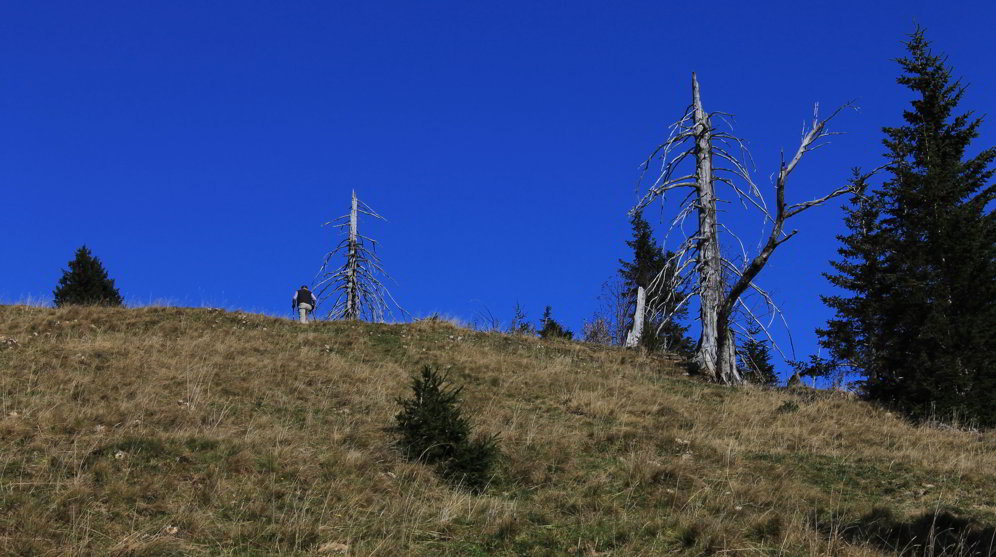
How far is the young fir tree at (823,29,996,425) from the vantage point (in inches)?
682

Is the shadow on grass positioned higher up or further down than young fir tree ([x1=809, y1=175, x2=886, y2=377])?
further down

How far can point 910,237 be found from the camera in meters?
19.4

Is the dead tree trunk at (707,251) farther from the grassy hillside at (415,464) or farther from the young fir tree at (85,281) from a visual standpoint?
the young fir tree at (85,281)

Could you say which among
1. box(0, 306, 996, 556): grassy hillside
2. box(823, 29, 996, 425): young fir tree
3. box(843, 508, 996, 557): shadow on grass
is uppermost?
box(823, 29, 996, 425): young fir tree

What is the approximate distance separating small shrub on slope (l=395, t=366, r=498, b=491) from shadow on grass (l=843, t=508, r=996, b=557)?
164 inches

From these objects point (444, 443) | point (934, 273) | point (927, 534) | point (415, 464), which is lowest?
point (927, 534)

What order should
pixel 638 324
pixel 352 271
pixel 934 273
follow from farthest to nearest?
pixel 352 271 < pixel 638 324 < pixel 934 273

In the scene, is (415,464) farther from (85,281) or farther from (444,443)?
(85,281)

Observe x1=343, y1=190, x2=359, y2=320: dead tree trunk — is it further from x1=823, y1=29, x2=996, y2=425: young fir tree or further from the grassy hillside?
x1=823, y1=29, x2=996, y2=425: young fir tree

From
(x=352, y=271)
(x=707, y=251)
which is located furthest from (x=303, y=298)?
(x=707, y=251)

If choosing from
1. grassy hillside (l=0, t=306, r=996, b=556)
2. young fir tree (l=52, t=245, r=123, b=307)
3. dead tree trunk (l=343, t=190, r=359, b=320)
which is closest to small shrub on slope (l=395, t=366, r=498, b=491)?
grassy hillside (l=0, t=306, r=996, b=556)

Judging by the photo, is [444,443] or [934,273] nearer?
[444,443]

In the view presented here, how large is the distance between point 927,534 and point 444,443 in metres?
5.47

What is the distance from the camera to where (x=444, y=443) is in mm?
9383
